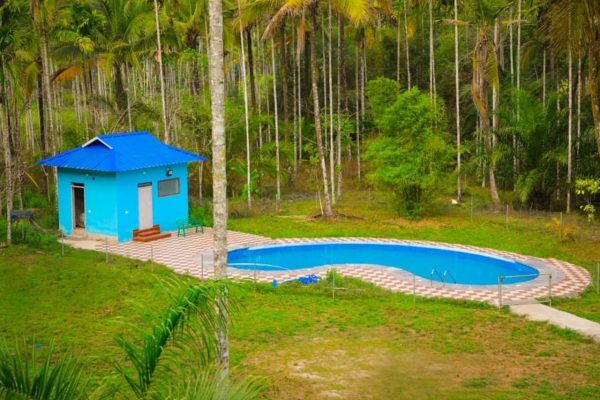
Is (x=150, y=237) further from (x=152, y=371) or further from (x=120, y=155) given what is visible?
(x=152, y=371)

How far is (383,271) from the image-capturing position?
20.2m

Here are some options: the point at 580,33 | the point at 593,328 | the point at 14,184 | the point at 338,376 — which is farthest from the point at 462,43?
the point at 338,376

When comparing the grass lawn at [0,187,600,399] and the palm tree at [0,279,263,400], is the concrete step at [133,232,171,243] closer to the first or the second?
the grass lawn at [0,187,600,399]

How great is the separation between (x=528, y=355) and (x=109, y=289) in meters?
9.34

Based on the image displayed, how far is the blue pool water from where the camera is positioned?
20.8m

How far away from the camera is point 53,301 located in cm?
1673

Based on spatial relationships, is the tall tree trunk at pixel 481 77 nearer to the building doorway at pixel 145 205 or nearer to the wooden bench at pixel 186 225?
the wooden bench at pixel 186 225

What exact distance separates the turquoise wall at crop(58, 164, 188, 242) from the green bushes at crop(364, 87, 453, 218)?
659cm

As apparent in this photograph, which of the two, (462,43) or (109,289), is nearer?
(109,289)

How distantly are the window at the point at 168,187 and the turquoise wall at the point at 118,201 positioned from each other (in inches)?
4.6

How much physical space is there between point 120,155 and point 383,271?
9347 millimetres

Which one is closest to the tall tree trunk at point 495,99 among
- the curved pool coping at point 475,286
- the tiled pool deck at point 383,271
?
the tiled pool deck at point 383,271

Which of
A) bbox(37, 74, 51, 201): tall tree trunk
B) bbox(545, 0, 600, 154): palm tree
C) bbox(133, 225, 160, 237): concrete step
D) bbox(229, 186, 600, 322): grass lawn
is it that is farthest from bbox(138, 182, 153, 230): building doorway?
bbox(545, 0, 600, 154): palm tree

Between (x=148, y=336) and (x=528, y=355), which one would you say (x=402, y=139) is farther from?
(x=148, y=336)
